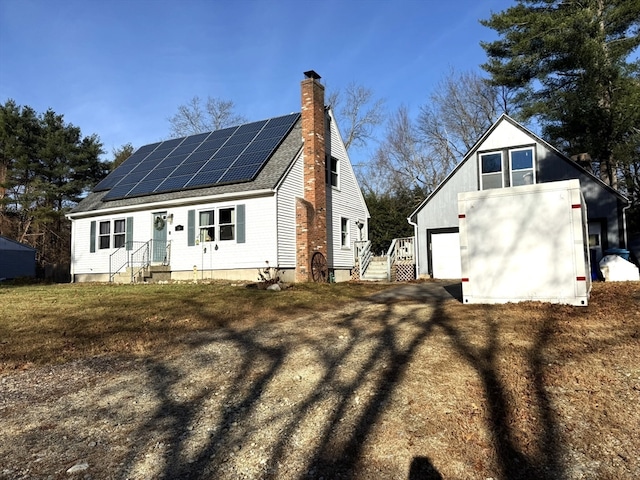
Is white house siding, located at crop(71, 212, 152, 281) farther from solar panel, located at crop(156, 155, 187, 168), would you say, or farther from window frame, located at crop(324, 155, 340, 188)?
window frame, located at crop(324, 155, 340, 188)

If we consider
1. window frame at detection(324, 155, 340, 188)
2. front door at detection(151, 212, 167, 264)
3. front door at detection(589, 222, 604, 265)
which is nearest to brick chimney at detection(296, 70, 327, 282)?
window frame at detection(324, 155, 340, 188)

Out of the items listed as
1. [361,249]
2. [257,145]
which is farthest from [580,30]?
[257,145]

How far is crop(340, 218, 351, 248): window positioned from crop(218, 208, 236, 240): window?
543 cm

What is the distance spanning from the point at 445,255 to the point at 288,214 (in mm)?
6681

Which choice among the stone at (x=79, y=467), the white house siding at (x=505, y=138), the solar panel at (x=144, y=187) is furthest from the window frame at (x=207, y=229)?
the stone at (x=79, y=467)

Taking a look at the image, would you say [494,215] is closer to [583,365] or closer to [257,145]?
[583,365]

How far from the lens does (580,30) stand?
61.8 feet

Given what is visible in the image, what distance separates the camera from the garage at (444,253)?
1761 cm

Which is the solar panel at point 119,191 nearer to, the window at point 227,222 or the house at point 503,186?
the window at point 227,222

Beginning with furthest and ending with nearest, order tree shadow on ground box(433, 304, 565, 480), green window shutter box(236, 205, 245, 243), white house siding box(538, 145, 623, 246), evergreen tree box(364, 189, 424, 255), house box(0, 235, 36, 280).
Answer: house box(0, 235, 36, 280) < evergreen tree box(364, 189, 424, 255) < green window shutter box(236, 205, 245, 243) < white house siding box(538, 145, 623, 246) < tree shadow on ground box(433, 304, 565, 480)

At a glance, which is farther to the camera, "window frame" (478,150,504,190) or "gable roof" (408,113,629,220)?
"window frame" (478,150,504,190)

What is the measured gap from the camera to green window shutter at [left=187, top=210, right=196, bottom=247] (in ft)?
55.3

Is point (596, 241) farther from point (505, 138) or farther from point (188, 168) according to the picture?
point (188, 168)

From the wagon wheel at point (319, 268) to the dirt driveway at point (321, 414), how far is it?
32.5ft
